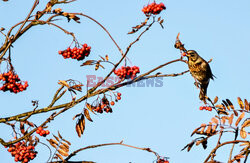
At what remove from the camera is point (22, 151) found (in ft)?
11.7

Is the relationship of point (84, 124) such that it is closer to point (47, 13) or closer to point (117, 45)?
point (117, 45)

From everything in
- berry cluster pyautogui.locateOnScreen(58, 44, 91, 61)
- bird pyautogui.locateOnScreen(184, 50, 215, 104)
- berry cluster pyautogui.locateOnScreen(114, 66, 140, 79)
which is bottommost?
berry cluster pyautogui.locateOnScreen(114, 66, 140, 79)

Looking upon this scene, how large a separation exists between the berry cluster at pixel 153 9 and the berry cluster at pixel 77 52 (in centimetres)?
86

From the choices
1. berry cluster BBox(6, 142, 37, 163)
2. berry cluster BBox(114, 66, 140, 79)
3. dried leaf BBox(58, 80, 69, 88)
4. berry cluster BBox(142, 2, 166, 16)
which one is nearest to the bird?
berry cluster BBox(142, 2, 166, 16)

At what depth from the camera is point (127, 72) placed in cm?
397

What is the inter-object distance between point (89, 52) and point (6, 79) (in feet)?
3.47

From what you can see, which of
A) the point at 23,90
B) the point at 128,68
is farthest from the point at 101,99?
the point at 23,90

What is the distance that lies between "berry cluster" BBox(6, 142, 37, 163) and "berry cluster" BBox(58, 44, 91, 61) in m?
1.30

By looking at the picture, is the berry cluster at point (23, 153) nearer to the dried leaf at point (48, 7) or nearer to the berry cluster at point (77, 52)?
the berry cluster at point (77, 52)

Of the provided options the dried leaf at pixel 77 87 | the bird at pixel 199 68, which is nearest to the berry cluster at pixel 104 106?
the dried leaf at pixel 77 87

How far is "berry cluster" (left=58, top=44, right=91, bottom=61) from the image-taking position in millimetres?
4418

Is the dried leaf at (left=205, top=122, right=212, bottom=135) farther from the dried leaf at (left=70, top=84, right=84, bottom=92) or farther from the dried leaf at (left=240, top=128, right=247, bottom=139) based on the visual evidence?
the dried leaf at (left=70, top=84, right=84, bottom=92)

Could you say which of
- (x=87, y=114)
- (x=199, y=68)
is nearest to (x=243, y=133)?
(x=87, y=114)

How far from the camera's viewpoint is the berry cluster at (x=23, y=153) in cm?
356
